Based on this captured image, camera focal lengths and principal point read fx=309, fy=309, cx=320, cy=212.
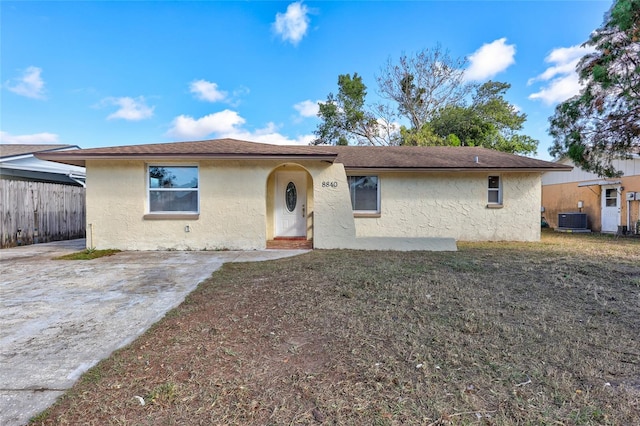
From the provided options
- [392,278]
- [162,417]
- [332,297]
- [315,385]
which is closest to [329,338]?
[315,385]

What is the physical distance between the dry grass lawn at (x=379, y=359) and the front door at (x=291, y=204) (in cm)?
573

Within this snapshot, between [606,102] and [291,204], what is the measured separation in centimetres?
1084

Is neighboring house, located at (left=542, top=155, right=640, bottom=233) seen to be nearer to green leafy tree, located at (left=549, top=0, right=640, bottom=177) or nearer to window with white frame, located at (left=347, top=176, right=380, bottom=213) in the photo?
green leafy tree, located at (left=549, top=0, right=640, bottom=177)

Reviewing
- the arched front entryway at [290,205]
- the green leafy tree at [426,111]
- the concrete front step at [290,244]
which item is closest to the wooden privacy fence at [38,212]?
the arched front entryway at [290,205]

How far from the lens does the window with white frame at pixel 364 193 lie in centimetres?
1079

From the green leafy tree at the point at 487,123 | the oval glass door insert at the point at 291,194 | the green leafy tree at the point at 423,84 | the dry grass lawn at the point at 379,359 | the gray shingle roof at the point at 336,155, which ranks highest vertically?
the green leafy tree at the point at 423,84

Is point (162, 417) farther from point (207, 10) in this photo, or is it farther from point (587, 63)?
point (587, 63)

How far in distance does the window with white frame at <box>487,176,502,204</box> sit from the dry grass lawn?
618 cm

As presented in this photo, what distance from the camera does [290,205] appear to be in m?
10.9

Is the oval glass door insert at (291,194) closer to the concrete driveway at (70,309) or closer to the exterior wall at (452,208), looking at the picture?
the exterior wall at (452,208)

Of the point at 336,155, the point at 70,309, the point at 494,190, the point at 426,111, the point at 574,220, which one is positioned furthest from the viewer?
the point at 426,111

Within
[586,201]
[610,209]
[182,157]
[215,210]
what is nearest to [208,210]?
[215,210]

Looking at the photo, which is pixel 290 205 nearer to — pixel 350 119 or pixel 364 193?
pixel 364 193

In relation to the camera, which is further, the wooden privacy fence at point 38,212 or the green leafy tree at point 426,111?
the green leafy tree at point 426,111
